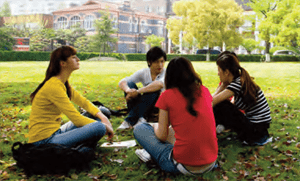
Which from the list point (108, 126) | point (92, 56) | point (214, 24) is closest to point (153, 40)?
point (92, 56)

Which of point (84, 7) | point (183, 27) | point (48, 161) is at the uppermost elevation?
point (84, 7)

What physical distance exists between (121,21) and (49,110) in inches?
2239

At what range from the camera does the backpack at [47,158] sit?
3.12 m

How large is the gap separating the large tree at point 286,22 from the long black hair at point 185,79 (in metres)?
29.9

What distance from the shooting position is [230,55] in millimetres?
3824

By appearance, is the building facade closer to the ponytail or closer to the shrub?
the shrub

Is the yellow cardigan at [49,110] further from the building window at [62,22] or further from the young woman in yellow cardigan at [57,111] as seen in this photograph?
the building window at [62,22]

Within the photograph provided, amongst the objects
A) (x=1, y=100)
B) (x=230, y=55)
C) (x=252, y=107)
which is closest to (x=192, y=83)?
(x=230, y=55)

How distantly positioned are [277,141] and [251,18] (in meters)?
36.0

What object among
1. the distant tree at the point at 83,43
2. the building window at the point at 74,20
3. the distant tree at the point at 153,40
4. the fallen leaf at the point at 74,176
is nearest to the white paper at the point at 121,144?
the fallen leaf at the point at 74,176

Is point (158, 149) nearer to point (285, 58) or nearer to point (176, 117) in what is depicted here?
point (176, 117)

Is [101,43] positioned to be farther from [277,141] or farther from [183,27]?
[277,141]

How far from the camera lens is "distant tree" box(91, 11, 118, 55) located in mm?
38062

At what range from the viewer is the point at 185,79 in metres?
2.75
